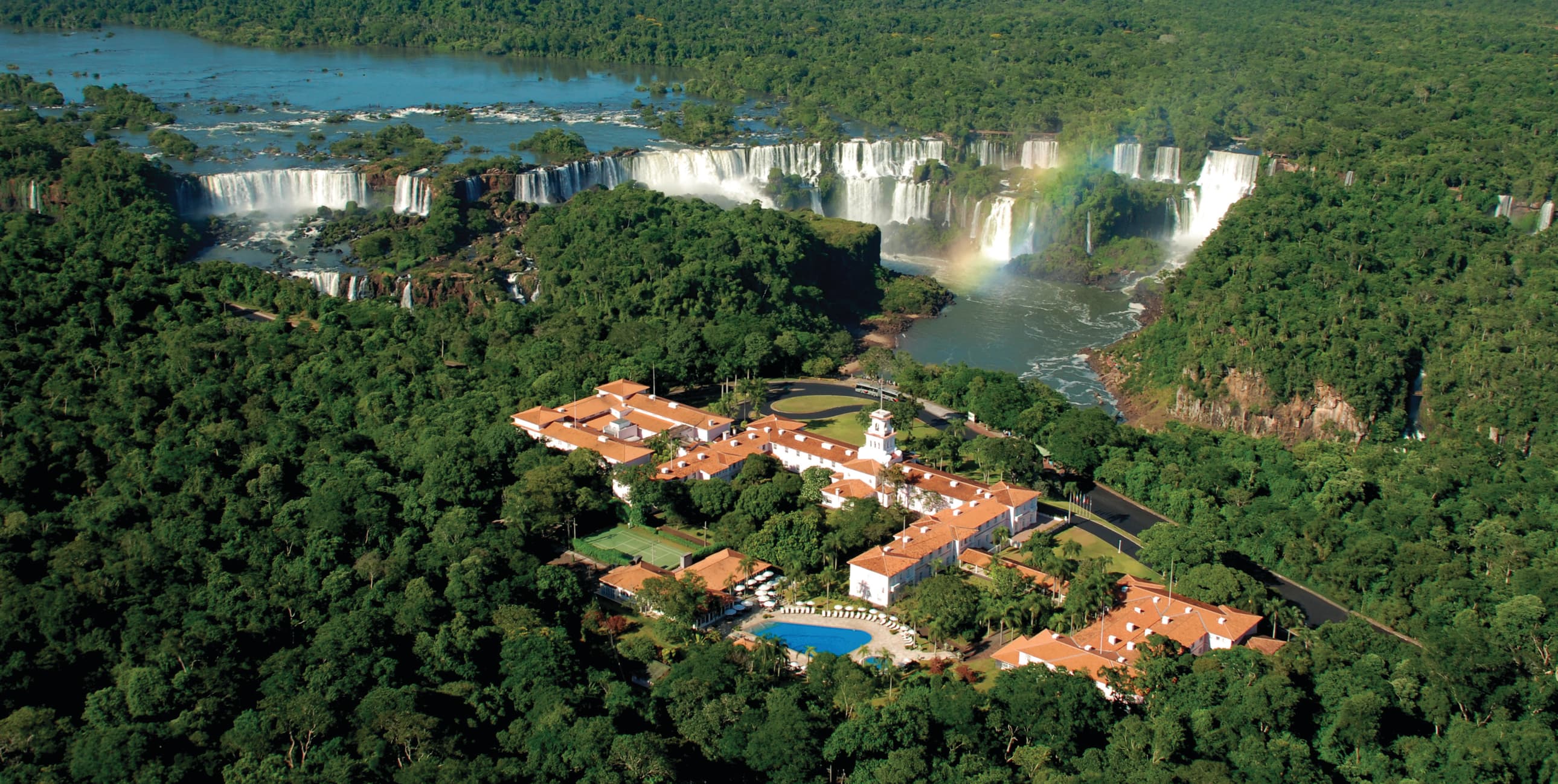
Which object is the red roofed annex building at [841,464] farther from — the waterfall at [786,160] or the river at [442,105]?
the waterfall at [786,160]

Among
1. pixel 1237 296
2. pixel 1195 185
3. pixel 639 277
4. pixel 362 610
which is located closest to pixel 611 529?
pixel 362 610

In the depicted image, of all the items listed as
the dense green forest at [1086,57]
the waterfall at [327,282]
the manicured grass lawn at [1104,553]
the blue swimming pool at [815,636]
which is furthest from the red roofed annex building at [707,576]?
the dense green forest at [1086,57]

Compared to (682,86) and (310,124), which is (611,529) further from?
(682,86)

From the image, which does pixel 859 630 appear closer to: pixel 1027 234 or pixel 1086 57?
pixel 1027 234

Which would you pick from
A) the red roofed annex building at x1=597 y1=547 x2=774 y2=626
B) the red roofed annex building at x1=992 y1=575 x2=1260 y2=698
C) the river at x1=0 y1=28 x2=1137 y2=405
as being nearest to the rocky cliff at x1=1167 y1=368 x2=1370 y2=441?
the river at x1=0 y1=28 x2=1137 y2=405

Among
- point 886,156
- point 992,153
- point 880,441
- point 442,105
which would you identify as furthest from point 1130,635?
point 442,105

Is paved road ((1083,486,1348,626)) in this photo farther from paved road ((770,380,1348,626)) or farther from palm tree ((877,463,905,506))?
palm tree ((877,463,905,506))
